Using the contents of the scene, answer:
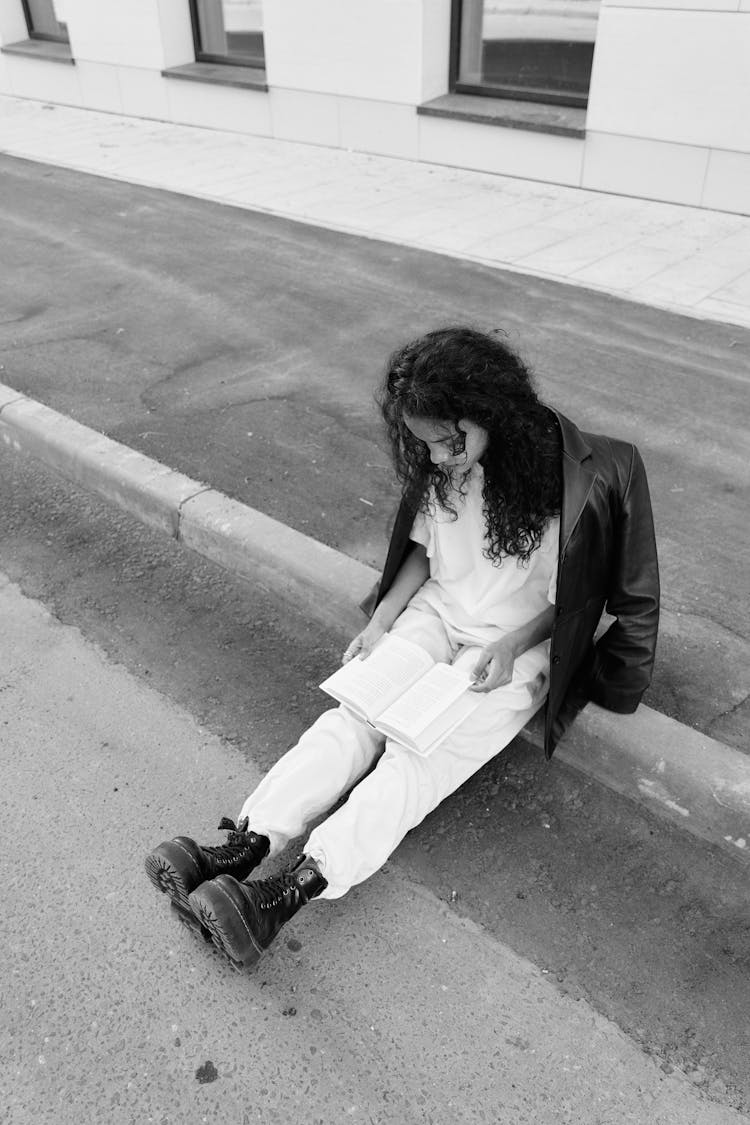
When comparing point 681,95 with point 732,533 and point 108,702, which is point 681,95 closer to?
point 732,533

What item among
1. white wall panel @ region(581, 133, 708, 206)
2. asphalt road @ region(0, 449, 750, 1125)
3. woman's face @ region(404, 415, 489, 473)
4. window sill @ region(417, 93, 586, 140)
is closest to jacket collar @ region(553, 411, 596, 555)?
woman's face @ region(404, 415, 489, 473)

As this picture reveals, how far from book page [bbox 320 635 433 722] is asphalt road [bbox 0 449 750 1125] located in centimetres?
49

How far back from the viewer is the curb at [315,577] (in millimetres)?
3049

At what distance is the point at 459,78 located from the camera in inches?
447

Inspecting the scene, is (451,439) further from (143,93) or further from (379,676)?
(143,93)

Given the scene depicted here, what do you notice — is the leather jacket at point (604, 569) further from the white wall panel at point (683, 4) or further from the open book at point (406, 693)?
the white wall panel at point (683, 4)

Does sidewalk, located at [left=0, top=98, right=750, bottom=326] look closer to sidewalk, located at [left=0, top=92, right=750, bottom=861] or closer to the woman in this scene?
sidewalk, located at [left=0, top=92, right=750, bottom=861]

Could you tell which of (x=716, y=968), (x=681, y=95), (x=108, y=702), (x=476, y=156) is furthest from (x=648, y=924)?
(x=476, y=156)

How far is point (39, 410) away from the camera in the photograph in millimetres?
5539

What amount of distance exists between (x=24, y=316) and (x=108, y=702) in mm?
4543

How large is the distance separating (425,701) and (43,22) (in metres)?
17.7

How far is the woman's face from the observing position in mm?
2719

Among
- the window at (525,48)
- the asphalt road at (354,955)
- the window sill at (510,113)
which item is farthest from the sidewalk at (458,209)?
the asphalt road at (354,955)

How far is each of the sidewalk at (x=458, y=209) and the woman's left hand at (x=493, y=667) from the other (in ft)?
16.0
